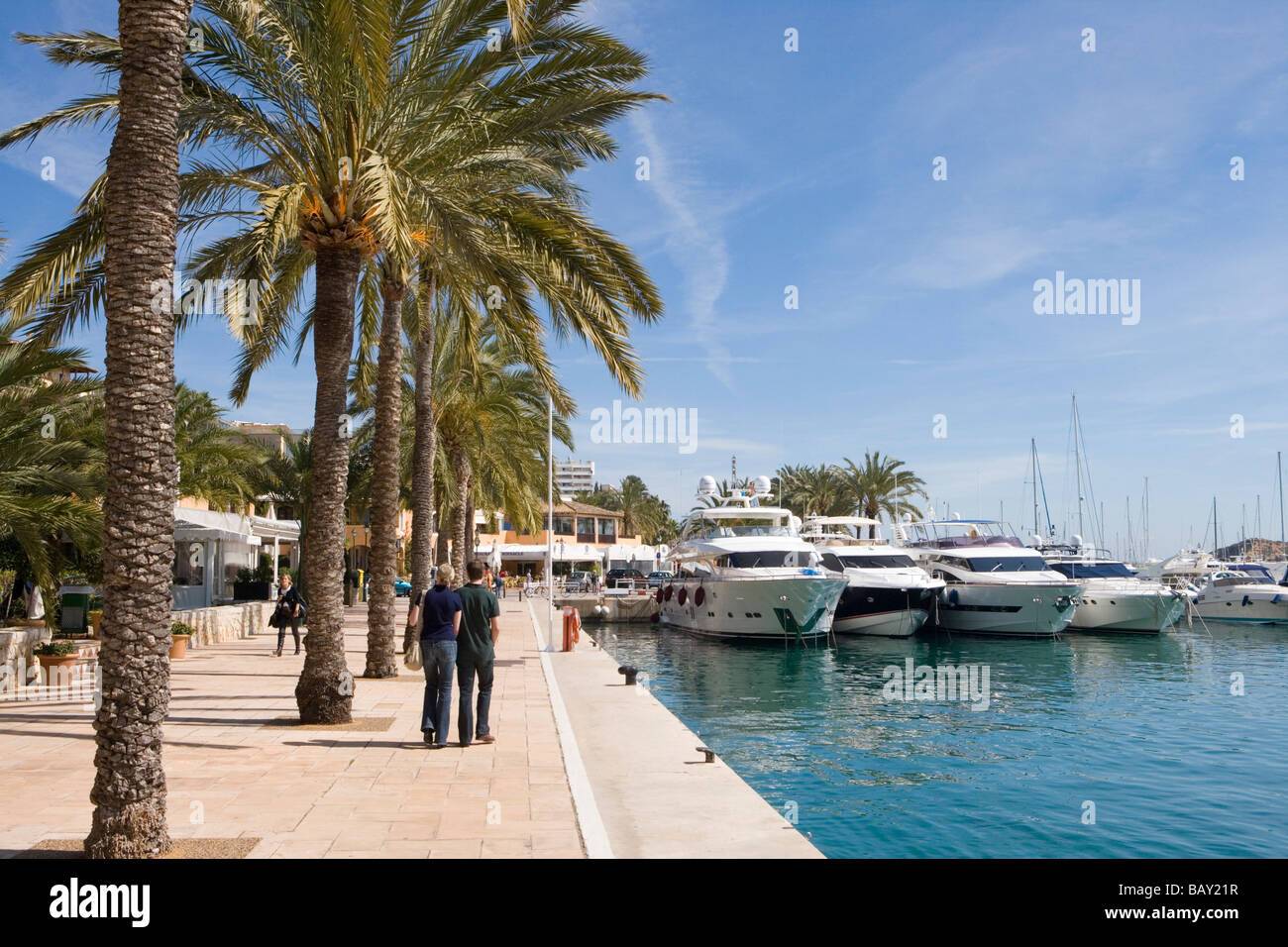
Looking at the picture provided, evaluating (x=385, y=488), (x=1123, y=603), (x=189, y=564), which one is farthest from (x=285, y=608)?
(x=1123, y=603)

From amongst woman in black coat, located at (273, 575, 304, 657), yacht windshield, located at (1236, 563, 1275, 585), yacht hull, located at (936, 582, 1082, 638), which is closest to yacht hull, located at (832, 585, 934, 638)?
yacht hull, located at (936, 582, 1082, 638)

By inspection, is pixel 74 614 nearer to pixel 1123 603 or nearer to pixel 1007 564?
pixel 1007 564

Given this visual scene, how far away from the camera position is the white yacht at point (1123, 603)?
127ft

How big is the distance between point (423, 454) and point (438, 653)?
9.91 m

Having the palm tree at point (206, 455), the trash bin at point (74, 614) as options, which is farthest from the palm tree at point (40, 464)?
the palm tree at point (206, 455)

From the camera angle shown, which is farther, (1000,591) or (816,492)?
(816,492)

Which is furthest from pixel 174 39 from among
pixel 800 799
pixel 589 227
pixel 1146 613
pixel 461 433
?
pixel 1146 613

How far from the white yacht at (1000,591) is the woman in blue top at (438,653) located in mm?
30581

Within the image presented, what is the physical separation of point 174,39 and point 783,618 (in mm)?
29439

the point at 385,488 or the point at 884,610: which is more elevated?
the point at 385,488

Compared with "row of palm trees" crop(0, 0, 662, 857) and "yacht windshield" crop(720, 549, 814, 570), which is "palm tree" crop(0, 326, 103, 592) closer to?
"row of palm trees" crop(0, 0, 662, 857)

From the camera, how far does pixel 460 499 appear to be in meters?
32.6

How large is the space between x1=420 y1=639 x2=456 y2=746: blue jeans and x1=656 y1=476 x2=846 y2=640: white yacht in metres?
23.8

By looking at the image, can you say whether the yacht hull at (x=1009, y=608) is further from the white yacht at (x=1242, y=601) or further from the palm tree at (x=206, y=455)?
the palm tree at (x=206, y=455)
